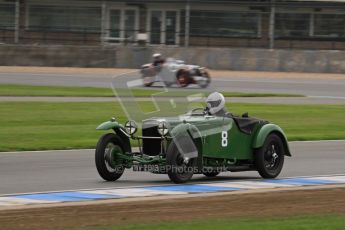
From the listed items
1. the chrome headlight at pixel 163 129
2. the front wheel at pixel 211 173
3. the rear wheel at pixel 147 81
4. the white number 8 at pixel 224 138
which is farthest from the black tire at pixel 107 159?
the white number 8 at pixel 224 138

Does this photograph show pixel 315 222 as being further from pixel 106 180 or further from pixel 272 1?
pixel 272 1

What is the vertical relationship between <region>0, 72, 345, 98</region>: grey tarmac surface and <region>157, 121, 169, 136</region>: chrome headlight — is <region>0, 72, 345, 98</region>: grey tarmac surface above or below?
below

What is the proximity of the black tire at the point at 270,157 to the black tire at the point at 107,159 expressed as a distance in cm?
186

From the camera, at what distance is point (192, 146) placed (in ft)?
38.8

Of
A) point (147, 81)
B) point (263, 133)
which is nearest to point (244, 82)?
point (263, 133)

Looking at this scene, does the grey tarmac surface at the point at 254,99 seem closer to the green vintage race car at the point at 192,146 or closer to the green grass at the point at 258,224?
the green vintage race car at the point at 192,146

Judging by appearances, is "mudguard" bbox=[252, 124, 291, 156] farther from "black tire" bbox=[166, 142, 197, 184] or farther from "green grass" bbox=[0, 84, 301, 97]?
"green grass" bbox=[0, 84, 301, 97]

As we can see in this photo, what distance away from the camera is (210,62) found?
43.4m

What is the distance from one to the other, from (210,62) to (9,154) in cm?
2809

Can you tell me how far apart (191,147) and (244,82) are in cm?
2598

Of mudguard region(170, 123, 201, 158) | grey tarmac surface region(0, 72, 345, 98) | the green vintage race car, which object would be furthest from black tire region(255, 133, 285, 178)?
grey tarmac surface region(0, 72, 345, 98)

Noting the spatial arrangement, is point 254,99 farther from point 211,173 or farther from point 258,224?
point 258,224

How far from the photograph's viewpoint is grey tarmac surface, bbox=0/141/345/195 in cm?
1191

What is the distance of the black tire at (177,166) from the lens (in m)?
11.6
